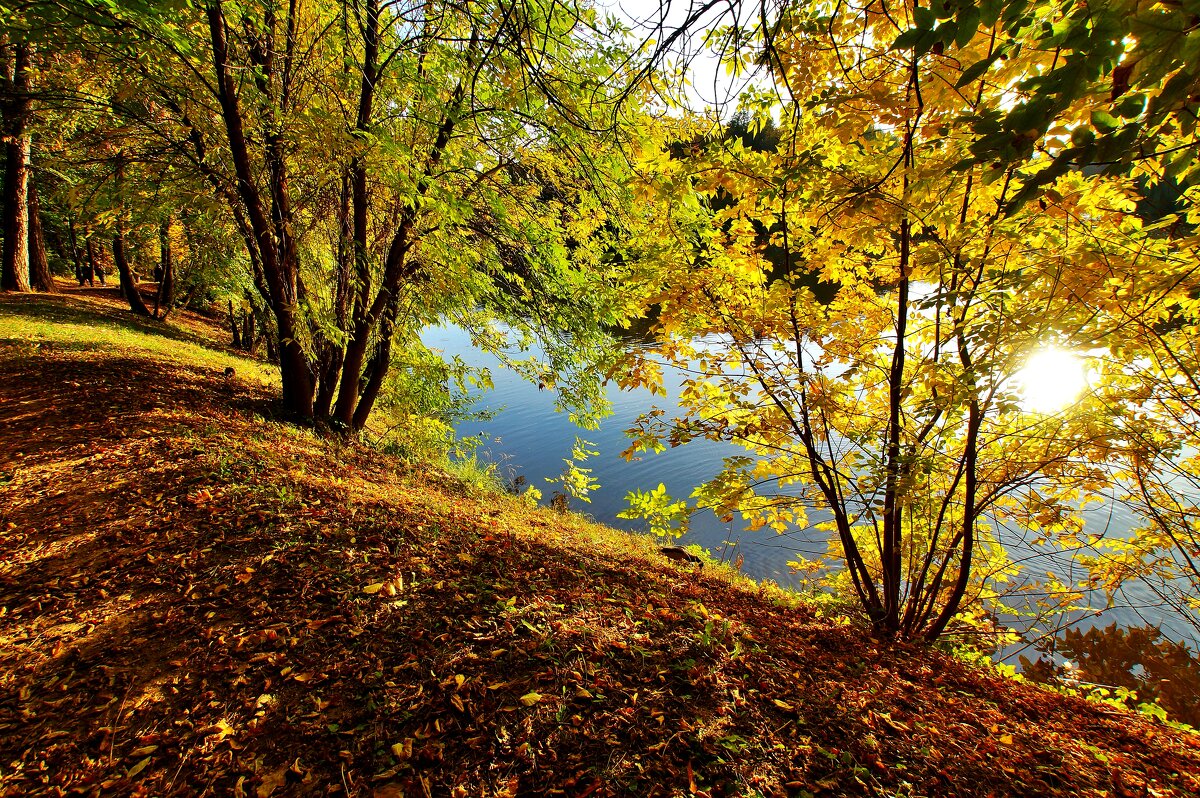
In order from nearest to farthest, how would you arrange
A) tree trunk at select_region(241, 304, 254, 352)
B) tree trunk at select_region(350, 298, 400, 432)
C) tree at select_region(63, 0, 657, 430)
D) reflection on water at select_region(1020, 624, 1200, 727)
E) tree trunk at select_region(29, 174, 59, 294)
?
1. tree at select_region(63, 0, 657, 430)
2. reflection on water at select_region(1020, 624, 1200, 727)
3. tree trunk at select_region(350, 298, 400, 432)
4. tree trunk at select_region(29, 174, 59, 294)
5. tree trunk at select_region(241, 304, 254, 352)

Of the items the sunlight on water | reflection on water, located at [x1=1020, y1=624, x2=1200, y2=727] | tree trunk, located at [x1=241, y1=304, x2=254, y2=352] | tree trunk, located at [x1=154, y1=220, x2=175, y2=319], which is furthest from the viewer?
tree trunk, located at [x1=241, y1=304, x2=254, y2=352]

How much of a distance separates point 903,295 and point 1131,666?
5545 mm

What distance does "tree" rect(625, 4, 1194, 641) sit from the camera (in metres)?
Answer: 2.27

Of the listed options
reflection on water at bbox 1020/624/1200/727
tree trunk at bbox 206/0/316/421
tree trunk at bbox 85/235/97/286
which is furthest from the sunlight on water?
tree trunk at bbox 85/235/97/286

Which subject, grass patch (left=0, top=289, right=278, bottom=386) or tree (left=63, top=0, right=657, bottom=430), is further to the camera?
grass patch (left=0, top=289, right=278, bottom=386)

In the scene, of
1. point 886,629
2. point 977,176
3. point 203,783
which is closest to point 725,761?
point 203,783

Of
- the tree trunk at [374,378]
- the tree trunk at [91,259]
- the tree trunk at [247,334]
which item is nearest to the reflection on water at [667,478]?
the tree trunk at [374,378]

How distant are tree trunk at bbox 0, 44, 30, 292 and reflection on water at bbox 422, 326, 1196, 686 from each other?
817cm

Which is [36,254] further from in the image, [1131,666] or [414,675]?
[1131,666]

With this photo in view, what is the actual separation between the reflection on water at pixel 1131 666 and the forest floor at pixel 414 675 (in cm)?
273

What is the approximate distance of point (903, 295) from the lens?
3039 millimetres

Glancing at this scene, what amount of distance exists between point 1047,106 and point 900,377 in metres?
2.40

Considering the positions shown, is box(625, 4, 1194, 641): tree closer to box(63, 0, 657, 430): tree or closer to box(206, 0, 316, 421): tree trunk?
box(63, 0, 657, 430): tree

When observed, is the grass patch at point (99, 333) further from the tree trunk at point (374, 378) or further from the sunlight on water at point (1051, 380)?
the sunlight on water at point (1051, 380)
